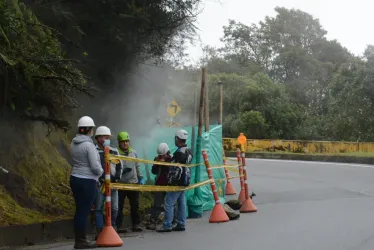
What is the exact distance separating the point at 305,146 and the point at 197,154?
24.4 metres

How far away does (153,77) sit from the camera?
15375mm

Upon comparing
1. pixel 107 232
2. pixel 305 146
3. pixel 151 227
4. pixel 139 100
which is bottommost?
pixel 151 227

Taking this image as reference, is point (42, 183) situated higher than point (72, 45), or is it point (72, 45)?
point (72, 45)

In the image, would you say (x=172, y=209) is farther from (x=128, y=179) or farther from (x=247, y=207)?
(x=247, y=207)

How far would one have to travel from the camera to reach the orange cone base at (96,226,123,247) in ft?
25.6

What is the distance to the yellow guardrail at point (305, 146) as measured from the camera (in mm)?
33534

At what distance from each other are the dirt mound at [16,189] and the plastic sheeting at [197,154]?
3388mm

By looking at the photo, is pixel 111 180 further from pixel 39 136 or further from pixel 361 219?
pixel 361 219

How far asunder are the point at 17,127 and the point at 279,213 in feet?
17.3

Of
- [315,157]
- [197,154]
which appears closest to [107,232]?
[197,154]

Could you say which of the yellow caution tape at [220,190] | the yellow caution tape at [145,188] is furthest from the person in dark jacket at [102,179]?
the yellow caution tape at [220,190]

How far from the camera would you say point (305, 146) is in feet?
116

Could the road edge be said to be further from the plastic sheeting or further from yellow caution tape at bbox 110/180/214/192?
yellow caution tape at bbox 110/180/214/192

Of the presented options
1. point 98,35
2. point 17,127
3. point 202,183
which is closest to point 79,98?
point 98,35
